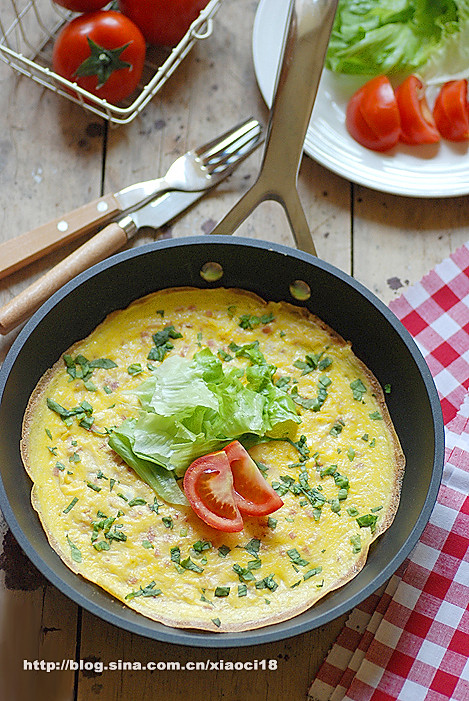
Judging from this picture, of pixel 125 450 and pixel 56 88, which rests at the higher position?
pixel 56 88

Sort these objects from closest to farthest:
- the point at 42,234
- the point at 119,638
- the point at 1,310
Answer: the point at 119,638, the point at 1,310, the point at 42,234

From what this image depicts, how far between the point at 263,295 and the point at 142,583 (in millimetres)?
1146

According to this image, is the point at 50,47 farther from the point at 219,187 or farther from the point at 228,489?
the point at 228,489

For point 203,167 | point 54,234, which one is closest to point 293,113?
point 203,167

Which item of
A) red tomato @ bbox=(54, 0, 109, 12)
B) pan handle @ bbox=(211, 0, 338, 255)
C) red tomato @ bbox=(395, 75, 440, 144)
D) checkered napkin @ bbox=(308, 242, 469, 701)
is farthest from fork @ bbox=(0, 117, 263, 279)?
checkered napkin @ bbox=(308, 242, 469, 701)

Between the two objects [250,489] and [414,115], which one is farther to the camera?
[414,115]

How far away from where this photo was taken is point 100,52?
2979 millimetres

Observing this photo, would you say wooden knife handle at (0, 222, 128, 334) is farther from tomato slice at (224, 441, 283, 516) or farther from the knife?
tomato slice at (224, 441, 283, 516)

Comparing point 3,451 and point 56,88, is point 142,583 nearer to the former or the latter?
point 3,451

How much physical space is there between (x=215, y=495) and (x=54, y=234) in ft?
4.01

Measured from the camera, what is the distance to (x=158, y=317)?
2.82 meters

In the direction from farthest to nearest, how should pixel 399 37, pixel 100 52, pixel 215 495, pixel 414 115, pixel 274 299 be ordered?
pixel 399 37 → pixel 414 115 → pixel 100 52 → pixel 274 299 → pixel 215 495

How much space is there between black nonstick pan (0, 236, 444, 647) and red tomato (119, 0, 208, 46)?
108cm

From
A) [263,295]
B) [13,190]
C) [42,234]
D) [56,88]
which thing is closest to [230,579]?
[263,295]
